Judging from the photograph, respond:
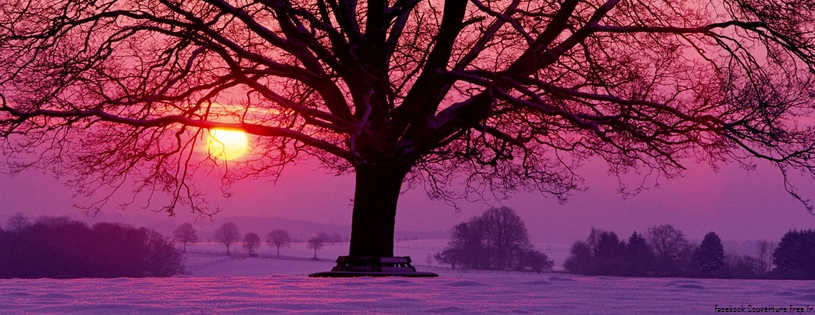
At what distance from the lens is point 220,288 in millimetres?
8523

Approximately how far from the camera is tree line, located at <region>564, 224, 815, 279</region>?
6569 cm

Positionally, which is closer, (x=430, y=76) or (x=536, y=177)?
(x=430, y=76)

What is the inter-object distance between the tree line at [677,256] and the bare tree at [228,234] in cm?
4922

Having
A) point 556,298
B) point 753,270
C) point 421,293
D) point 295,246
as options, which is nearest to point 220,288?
point 421,293

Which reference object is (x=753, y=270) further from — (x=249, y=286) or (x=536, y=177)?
(x=249, y=286)

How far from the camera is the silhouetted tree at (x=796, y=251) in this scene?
60250 millimetres

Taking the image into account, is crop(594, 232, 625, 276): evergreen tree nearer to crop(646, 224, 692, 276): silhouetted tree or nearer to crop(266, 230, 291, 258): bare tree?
crop(646, 224, 692, 276): silhouetted tree

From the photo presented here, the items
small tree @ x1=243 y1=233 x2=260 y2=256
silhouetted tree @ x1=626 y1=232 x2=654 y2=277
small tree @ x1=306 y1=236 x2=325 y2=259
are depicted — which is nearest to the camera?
silhouetted tree @ x1=626 y1=232 x2=654 y2=277

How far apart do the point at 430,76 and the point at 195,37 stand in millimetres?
4036

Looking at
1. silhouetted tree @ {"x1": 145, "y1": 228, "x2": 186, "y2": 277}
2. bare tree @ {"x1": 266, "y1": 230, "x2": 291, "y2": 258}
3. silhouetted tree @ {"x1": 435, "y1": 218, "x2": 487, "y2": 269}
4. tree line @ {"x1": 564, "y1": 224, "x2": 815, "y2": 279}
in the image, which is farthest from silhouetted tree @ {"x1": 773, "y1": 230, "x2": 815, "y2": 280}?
bare tree @ {"x1": 266, "y1": 230, "x2": 291, "y2": 258}

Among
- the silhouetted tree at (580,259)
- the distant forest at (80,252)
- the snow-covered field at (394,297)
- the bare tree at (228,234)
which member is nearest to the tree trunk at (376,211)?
the snow-covered field at (394,297)

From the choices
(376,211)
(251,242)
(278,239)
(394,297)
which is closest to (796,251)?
(376,211)

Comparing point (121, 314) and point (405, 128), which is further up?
point (405, 128)

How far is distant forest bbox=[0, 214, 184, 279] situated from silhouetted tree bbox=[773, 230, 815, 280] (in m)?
50.8
